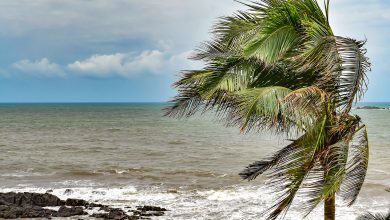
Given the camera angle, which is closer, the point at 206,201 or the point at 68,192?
the point at 206,201

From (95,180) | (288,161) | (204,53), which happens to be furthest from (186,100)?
(95,180)

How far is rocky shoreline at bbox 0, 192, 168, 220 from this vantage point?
706 inches

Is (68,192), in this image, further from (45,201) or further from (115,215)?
(115,215)

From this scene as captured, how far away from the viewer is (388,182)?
27.0 m

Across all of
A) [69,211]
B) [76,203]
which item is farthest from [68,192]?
[69,211]

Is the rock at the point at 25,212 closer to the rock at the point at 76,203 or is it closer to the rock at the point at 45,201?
the rock at the point at 45,201

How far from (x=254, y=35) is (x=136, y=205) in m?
14.1

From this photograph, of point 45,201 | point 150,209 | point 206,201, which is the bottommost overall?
point 206,201

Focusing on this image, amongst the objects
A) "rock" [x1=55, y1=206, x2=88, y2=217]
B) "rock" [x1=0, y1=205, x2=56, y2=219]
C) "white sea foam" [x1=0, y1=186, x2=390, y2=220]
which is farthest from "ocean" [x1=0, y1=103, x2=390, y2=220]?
"rock" [x1=0, y1=205, x2=56, y2=219]

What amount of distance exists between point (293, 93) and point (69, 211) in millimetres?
13989

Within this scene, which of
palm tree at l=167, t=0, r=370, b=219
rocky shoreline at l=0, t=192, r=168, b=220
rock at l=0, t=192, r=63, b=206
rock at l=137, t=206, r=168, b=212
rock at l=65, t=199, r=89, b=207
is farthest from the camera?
rock at l=65, t=199, r=89, b=207

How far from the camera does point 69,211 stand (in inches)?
725

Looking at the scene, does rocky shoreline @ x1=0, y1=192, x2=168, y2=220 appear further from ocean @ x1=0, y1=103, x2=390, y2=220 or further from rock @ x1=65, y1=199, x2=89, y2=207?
ocean @ x1=0, y1=103, x2=390, y2=220

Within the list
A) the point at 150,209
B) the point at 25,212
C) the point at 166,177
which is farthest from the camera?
the point at 166,177
